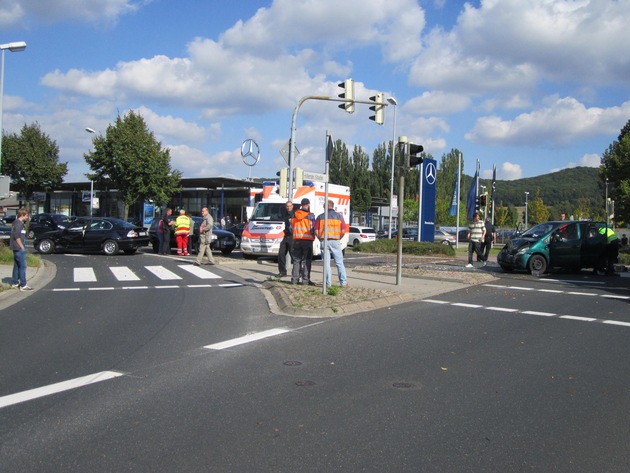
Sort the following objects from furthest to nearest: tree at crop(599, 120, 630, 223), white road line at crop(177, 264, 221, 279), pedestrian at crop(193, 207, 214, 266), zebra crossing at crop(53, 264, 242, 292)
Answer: tree at crop(599, 120, 630, 223) → pedestrian at crop(193, 207, 214, 266) → white road line at crop(177, 264, 221, 279) → zebra crossing at crop(53, 264, 242, 292)

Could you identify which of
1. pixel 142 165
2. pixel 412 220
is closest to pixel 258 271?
pixel 142 165

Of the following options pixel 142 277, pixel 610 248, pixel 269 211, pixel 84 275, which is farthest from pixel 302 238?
pixel 610 248

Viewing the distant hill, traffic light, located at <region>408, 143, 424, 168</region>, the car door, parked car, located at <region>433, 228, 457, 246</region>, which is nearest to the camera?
traffic light, located at <region>408, 143, 424, 168</region>

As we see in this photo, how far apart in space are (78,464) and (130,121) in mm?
45016

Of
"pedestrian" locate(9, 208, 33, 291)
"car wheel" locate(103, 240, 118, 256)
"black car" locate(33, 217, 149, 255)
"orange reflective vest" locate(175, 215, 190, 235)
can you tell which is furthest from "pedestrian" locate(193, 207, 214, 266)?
"pedestrian" locate(9, 208, 33, 291)

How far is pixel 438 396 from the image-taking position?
5207 mm

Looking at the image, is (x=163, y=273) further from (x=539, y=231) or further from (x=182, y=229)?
(x=539, y=231)

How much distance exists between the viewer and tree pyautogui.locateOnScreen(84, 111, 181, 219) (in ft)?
145

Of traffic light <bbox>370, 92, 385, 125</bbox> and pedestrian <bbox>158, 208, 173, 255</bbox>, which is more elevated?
traffic light <bbox>370, 92, 385, 125</bbox>

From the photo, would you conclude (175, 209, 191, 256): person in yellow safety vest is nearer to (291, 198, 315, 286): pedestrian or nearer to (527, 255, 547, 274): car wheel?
(291, 198, 315, 286): pedestrian

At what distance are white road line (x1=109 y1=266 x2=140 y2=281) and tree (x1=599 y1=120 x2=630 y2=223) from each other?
37372 millimetres

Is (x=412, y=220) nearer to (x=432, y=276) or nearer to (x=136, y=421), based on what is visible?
(x=432, y=276)

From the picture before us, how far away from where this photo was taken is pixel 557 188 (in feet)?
406

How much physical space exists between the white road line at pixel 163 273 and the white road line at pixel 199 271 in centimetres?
58
